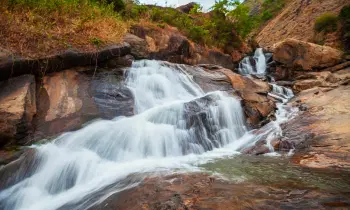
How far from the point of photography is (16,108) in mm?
4605

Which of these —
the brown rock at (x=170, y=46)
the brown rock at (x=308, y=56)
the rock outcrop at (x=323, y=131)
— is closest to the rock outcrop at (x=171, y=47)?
the brown rock at (x=170, y=46)

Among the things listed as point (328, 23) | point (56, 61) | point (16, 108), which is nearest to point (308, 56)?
point (328, 23)

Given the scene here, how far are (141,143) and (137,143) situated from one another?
8 cm

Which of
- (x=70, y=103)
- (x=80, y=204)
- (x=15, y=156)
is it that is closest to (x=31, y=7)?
(x=70, y=103)

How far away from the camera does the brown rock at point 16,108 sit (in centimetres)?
439

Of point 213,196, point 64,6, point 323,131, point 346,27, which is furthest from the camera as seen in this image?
point 346,27

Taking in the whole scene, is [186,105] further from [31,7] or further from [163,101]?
[31,7]

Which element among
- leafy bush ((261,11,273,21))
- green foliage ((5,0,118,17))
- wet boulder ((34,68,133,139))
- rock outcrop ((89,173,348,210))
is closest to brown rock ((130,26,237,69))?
green foliage ((5,0,118,17))

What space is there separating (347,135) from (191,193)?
3819 mm

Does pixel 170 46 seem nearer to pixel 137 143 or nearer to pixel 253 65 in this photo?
pixel 137 143

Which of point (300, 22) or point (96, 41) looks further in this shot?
point (300, 22)

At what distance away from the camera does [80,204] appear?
3414 millimetres

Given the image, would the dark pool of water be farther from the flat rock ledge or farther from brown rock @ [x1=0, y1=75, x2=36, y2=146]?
the flat rock ledge

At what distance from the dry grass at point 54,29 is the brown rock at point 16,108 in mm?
678
